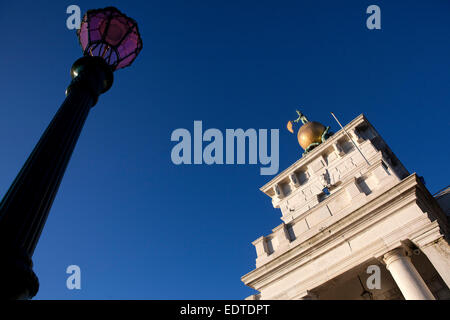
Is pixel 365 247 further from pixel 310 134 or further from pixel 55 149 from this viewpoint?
pixel 310 134

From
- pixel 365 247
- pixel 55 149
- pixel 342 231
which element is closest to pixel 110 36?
pixel 55 149

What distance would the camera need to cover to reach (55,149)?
16.8 ft

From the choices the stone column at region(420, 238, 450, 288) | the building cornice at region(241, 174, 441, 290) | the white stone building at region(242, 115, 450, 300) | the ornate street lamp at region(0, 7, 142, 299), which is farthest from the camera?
the building cornice at region(241, 174, 441, 290)

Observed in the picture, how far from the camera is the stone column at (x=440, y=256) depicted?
973 centimetres

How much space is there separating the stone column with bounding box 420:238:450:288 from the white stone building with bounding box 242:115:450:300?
27 mm

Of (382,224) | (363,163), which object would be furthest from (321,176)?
(382,224)

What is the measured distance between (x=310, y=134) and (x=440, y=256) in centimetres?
2027

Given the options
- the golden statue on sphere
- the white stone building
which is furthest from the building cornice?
the golden statue on sphere

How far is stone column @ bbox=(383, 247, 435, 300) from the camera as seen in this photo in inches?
392

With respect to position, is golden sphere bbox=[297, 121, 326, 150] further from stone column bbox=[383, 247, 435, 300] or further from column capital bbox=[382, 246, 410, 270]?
stone column bbox=[383, 247, 435, 300]
